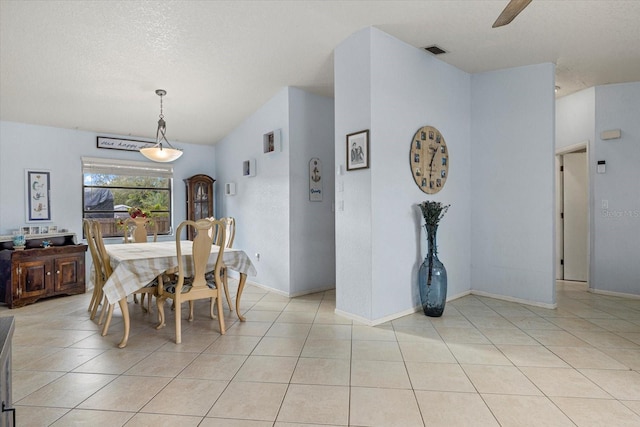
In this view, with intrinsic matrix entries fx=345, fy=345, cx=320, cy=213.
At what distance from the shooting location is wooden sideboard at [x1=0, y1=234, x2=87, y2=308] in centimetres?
416

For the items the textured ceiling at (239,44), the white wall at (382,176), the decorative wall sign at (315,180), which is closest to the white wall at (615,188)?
the textured ceiling at (239,44)

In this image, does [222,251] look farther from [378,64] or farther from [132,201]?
[132,201]

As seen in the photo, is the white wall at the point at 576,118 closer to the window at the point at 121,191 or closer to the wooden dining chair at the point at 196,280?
the wooden dining chair at the point at 196,280

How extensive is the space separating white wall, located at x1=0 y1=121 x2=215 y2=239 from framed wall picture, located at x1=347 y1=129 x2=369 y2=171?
4236 mm

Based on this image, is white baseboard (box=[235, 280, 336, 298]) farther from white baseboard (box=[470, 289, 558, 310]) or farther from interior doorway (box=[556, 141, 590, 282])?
interior doorway (box=[556, 141, 590, 282])

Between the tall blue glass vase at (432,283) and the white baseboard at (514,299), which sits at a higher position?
the tall blue glass vase at (432,283)

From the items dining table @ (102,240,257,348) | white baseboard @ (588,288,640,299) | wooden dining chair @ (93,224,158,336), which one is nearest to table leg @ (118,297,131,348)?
dining table @ (102,240,257,348)

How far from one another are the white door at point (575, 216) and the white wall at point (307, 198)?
3624 mm

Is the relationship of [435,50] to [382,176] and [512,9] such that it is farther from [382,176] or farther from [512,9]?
[512,9]

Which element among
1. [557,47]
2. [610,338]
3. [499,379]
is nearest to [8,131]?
[499,379]

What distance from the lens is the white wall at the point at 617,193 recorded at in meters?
4.33

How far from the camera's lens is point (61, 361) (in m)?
2.60

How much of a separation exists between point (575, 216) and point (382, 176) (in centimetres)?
376

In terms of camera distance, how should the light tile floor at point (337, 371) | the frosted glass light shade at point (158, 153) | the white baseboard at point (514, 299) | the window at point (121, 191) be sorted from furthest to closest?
1. the window at point (121, 191)
2. the frosted glass light shade at point (158, 153)
3. the white baseboard at point (514, 299)
4. the light tile floor at point (337, 371)
